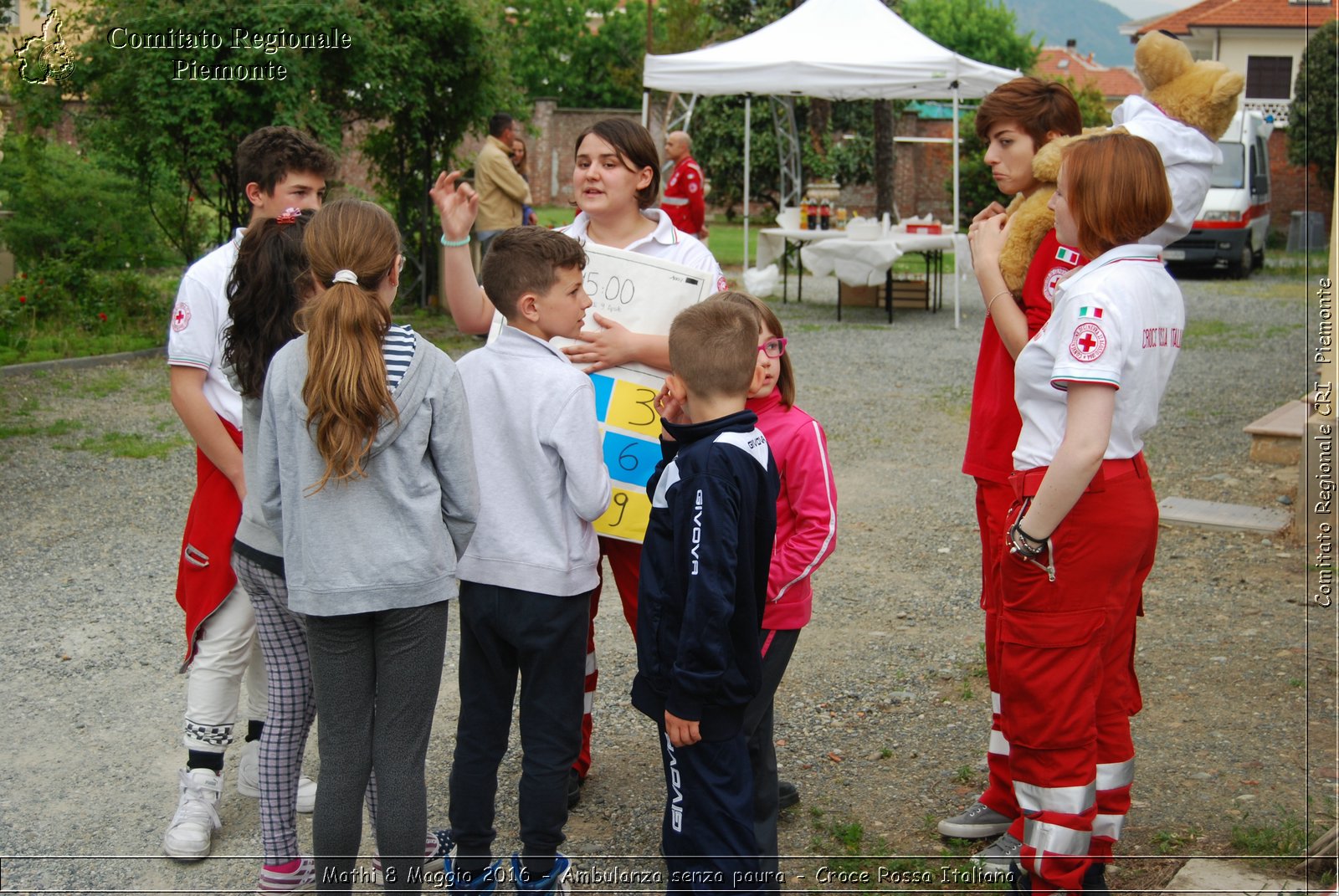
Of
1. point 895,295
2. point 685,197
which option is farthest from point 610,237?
point 895,295

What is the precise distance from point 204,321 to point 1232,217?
20444mm

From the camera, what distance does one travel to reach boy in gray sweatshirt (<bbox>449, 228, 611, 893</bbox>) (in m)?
2.91

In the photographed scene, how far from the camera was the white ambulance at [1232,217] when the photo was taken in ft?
67.0

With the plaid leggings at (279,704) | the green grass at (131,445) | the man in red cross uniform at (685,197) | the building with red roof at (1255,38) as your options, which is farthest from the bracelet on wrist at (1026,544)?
the building with red roof at (1255,38)

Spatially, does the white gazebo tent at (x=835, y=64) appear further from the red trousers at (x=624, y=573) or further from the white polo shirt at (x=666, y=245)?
the red trousers at (x=624, y=573)

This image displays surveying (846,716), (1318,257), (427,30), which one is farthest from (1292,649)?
(1318,257)

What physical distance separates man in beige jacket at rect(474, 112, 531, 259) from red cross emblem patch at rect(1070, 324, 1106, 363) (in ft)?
33.8

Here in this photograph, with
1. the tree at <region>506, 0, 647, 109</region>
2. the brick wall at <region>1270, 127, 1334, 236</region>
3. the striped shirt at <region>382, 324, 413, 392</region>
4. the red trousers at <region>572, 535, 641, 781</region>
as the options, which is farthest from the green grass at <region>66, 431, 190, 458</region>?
the tree at <region>506, 0, 647, 109</region>

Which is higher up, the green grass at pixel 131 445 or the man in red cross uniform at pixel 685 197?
the man in red cross uniform at pixel 685 197

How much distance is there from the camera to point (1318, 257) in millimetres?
27594

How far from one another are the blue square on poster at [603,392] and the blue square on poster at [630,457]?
55 millimetres

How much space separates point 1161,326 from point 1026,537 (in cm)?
57

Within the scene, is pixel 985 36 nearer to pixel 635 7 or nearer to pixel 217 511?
pixel 635 7

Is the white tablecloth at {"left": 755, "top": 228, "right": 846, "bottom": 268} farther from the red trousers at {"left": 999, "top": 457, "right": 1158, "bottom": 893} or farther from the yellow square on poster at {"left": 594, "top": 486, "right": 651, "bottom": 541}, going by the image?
the red trousers at {"left": 999, "top": 457, "right": 1158, "bottom": 893}
